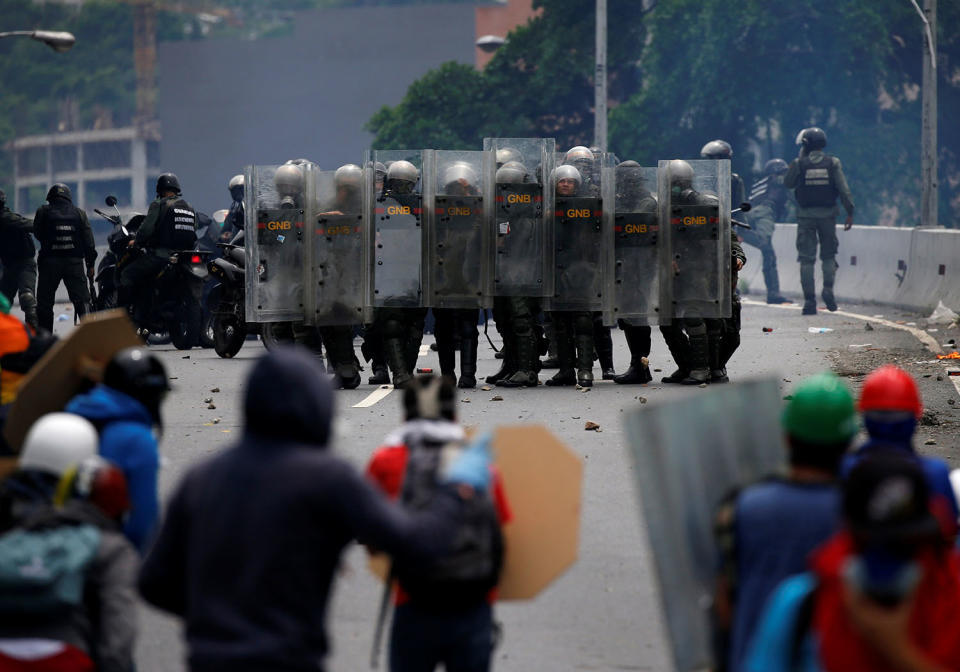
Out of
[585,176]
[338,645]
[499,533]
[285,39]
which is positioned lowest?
[338,645]

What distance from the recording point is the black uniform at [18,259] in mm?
21781

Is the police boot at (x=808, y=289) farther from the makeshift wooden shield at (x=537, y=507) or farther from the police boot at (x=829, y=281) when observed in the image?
the makeshift wooden shield at (x=537, y=507)

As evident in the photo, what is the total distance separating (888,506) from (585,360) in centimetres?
1252

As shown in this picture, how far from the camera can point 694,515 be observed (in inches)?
165

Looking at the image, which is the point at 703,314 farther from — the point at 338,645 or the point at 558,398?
the point at 338,645

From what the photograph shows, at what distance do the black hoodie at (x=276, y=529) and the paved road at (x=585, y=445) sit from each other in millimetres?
623

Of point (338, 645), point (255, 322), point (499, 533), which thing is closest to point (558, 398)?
point (255, 322)

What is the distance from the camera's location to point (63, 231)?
69.3 ft

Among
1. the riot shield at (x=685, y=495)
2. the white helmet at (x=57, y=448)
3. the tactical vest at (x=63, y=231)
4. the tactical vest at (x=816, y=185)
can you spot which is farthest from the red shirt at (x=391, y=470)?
the tactical vest at (x=816, y=185)

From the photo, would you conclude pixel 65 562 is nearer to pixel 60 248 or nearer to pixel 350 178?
pixel 350 178

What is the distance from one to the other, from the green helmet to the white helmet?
5.87ft

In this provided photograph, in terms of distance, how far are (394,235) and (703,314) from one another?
9.05ft

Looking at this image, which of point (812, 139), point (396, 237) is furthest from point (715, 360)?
point (812, 139)

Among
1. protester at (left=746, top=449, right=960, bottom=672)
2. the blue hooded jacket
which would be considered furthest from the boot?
protester at (left=746, top=449, right=960, bottom=672)
